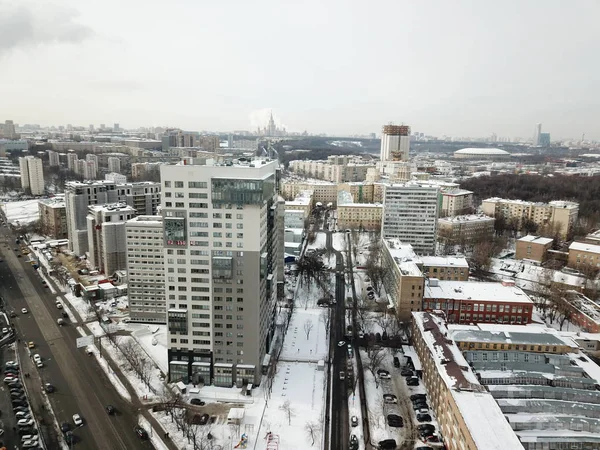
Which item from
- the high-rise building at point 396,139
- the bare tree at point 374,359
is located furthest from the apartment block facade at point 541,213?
the high-rise building at point 396,139

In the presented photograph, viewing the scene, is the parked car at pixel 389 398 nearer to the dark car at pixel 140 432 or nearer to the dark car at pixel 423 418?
the dark car at pixel 423 418

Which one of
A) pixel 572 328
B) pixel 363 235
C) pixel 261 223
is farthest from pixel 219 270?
pixel 363 235

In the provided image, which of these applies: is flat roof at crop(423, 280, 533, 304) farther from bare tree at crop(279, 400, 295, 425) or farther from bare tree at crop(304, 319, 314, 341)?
bare tree at crop(279, 400, 295, 425)

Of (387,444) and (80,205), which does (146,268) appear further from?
(387,444)

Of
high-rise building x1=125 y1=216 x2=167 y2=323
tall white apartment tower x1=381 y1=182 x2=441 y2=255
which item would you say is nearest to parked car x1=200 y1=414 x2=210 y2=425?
high-rise building x1=125 y1=216 x2=167 y2=323

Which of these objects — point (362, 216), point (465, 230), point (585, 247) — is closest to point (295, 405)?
point (585, 247)
